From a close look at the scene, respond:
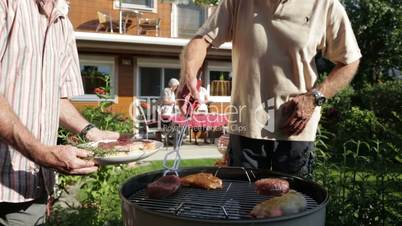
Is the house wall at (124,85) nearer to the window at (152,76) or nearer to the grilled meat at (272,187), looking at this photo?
the window at (152,76)

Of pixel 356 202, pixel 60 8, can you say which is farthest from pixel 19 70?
pixel 356 202

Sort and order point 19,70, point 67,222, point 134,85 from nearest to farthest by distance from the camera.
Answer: point 19,70, point 67,222, point 134,85

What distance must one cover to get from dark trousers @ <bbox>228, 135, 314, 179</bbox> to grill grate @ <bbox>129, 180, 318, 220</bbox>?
0.32m

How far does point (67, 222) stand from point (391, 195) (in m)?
2.40

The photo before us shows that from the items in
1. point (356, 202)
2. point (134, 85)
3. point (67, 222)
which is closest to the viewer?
point (356, 202)

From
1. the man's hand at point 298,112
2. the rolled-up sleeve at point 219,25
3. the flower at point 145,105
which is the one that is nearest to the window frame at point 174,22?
the flower at point 145,105

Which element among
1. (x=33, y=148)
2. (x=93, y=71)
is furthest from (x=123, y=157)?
(x=93, y=71)

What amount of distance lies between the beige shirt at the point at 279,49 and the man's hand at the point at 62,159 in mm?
1097

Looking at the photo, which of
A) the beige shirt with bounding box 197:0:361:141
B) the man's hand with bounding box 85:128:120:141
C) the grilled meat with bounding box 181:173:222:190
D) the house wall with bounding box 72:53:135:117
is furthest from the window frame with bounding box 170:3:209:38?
the grilled meat with bounding box 181:173:222:190

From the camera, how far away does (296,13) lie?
8.14ft

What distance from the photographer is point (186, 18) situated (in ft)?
47.1

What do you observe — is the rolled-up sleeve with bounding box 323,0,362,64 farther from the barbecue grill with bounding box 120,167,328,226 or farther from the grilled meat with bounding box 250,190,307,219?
the grilled meat with bounding box 250,190,307,219

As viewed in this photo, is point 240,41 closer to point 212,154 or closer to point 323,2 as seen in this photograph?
point 323,2

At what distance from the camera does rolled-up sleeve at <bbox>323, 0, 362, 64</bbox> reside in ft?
8.15
